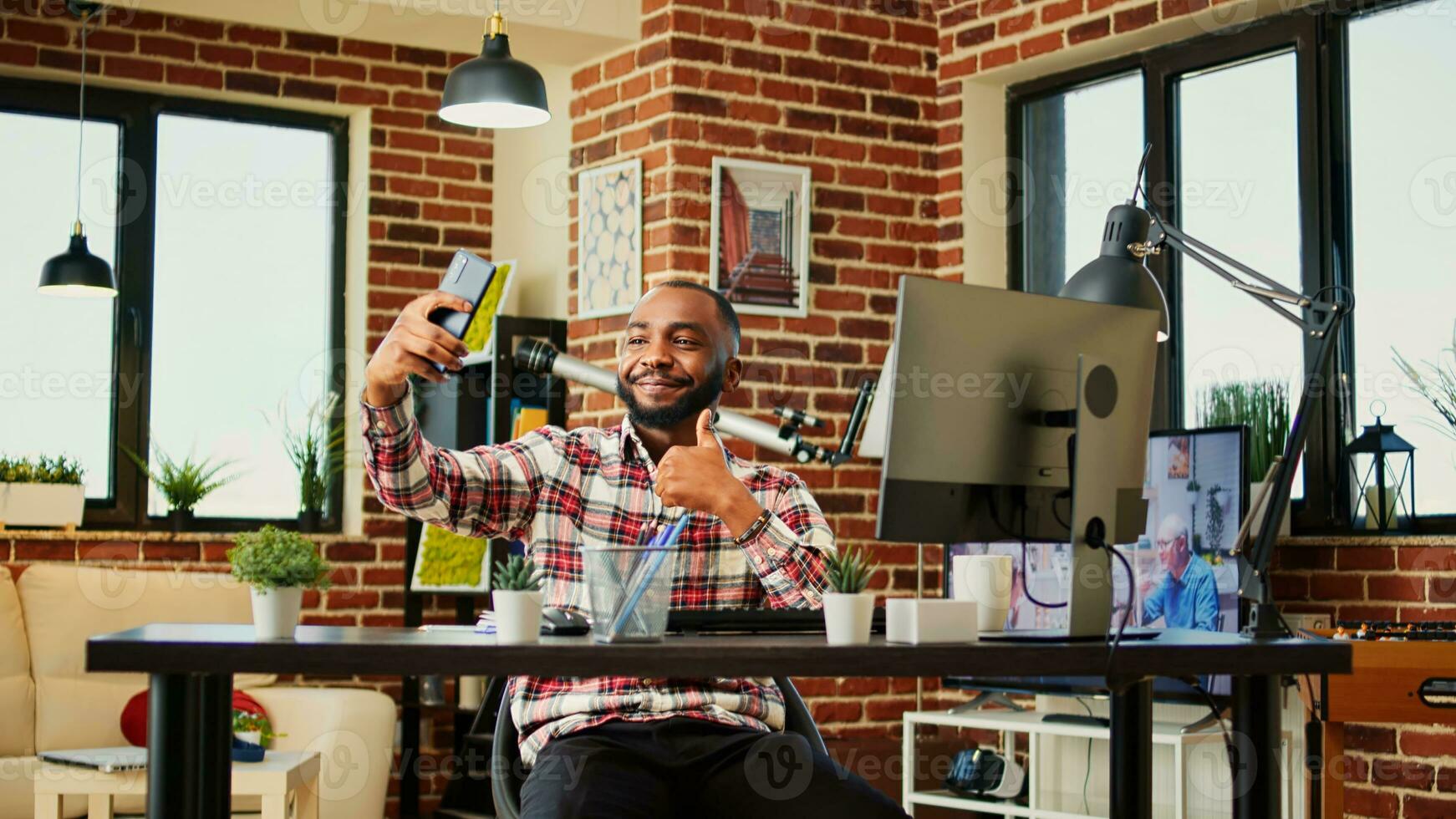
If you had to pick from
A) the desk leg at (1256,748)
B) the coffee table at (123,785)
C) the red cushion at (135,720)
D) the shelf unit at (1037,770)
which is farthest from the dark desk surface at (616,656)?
the red cushion at (135,720)

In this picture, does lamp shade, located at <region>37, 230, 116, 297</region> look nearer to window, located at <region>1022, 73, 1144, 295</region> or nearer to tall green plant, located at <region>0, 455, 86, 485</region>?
tall green plant, located at <region>0, 455, 86, 485</region>

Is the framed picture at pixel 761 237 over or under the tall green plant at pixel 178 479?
over

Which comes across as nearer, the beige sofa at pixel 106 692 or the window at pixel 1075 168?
the beige sofa at pixel 106 692

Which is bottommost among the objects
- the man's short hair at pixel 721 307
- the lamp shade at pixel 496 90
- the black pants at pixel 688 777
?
the black pants at pixel 688 777

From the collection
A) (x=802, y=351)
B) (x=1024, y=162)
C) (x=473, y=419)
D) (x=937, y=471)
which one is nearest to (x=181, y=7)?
(x=473, y=419)

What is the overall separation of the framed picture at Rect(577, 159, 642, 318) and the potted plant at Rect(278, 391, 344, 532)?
4.19 feet

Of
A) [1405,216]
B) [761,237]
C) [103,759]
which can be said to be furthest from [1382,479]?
[103,759]

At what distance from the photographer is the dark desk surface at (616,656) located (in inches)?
70.1

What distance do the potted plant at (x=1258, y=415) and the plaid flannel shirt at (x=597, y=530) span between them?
6.39 feet

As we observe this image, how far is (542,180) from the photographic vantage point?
555 cm

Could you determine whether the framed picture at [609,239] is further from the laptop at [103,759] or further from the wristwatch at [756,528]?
the wristwatch at [756,528]

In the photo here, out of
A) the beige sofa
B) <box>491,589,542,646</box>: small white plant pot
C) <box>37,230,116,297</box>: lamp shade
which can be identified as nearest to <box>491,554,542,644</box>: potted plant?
<box>491,589,542,646</box>: small white plant pot

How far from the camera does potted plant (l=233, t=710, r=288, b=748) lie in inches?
164

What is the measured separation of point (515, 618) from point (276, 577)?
30 centimetres
